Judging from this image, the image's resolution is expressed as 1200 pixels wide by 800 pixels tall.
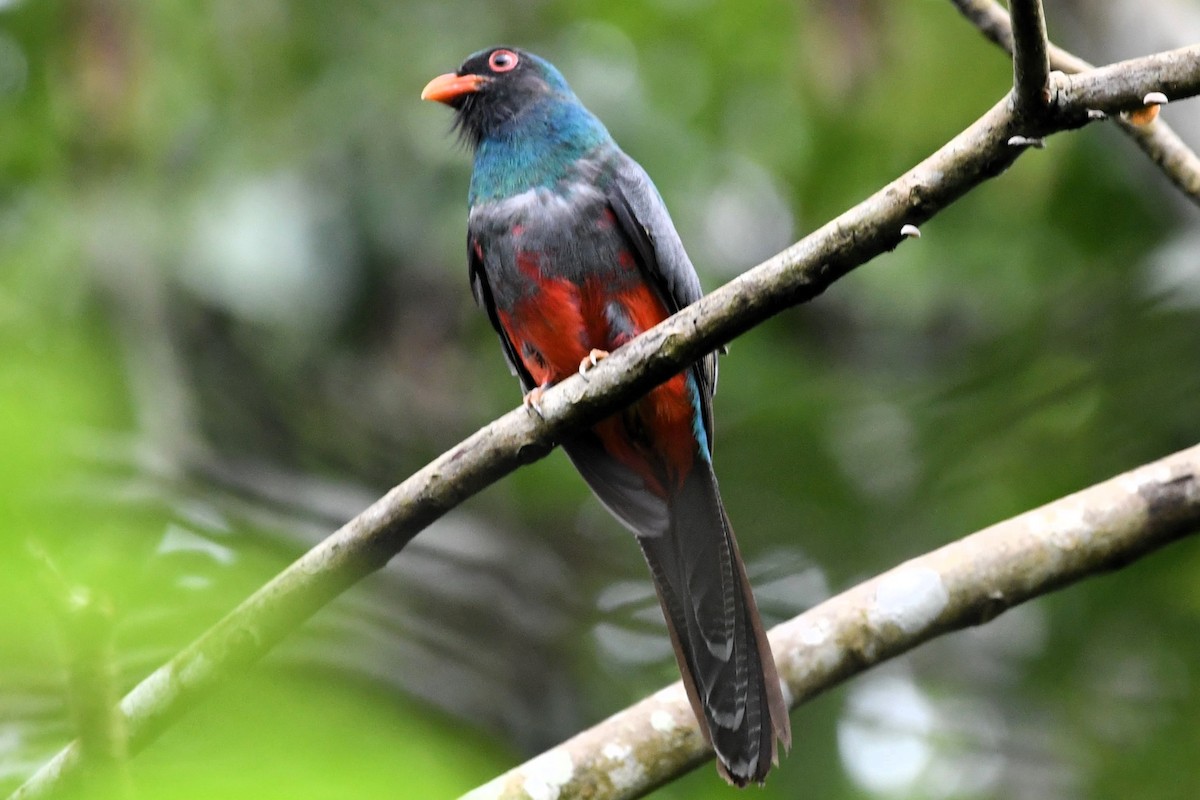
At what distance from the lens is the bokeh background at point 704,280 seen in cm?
516

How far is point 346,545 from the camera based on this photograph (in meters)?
3.00

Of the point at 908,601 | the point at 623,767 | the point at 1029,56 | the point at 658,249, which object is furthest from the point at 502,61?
the point at 1029,56

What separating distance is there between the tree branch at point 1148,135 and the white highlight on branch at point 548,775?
2160mm

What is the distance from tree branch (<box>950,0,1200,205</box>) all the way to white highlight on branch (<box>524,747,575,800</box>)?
216 cm

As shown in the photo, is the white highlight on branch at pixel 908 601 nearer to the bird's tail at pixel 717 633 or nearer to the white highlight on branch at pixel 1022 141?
the bird's tail at pixel 717 633

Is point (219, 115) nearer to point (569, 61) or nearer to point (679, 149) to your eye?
point (569, 61)

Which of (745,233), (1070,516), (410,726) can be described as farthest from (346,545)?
(745,233)

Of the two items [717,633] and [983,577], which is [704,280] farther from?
[983,577]

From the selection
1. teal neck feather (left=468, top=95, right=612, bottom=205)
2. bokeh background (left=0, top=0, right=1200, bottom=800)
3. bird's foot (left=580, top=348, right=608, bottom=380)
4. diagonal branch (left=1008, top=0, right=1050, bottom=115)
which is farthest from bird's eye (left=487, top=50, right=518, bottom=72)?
diagonal branch (left=1008, top=0, right=1050, bottom=115)

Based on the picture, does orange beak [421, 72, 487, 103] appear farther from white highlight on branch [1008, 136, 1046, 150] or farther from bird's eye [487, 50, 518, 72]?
white highlight on branch [1008, 136, 1046, 150]

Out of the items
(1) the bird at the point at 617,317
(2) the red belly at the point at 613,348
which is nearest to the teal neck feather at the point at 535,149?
(1) the bird at the point at 617,317

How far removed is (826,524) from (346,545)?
3231 mm

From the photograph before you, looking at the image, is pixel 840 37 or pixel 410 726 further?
pixel 840 37

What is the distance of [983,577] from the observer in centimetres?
337
